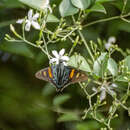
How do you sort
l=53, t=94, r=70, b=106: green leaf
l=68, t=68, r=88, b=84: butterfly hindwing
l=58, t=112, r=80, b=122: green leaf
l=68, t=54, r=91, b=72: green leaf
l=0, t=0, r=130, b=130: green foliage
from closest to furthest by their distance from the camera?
l=68, t=68, r=88, b=84: butterfly hindwing
l=68, t=54, r=91, b=72: green leaf
l=0, t=0, r=130, b=130: green foliage
l=58, t=112, r=80, b=122: green leaf
l=53, t=94, r=70, b=106: green leaf

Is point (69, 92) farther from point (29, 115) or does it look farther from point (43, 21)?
point (43, 21)

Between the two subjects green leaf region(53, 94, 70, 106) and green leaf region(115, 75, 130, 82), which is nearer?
green leaf region(115, 75, 130, 82)

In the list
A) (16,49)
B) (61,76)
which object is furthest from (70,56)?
(61,76)

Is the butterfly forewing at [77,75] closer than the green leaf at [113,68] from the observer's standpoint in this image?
Yes

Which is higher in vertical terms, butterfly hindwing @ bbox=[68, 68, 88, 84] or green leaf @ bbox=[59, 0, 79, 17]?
green leaf @ bbox=[59, 0, 79, 17]

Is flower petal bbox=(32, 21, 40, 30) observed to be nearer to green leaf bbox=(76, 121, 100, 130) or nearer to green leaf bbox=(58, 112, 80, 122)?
green leaf bbox=(58, 112, 80, 122)

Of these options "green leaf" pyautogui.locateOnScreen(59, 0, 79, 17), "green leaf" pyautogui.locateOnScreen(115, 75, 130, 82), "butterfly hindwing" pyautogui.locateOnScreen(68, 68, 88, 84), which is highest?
"green leaf" pyautogui.locateOnScreen(59, 0, 79, 17)

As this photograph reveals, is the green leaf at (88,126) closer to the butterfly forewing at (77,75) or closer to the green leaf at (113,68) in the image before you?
the green leaf at (113,68)

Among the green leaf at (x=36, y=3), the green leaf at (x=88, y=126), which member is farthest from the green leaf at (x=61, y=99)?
the green leaf at (x=36, y=3)

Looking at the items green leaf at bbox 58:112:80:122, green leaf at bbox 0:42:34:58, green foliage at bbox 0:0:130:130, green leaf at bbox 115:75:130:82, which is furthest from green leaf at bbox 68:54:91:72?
green leaf at bbox 58:112:80:122
